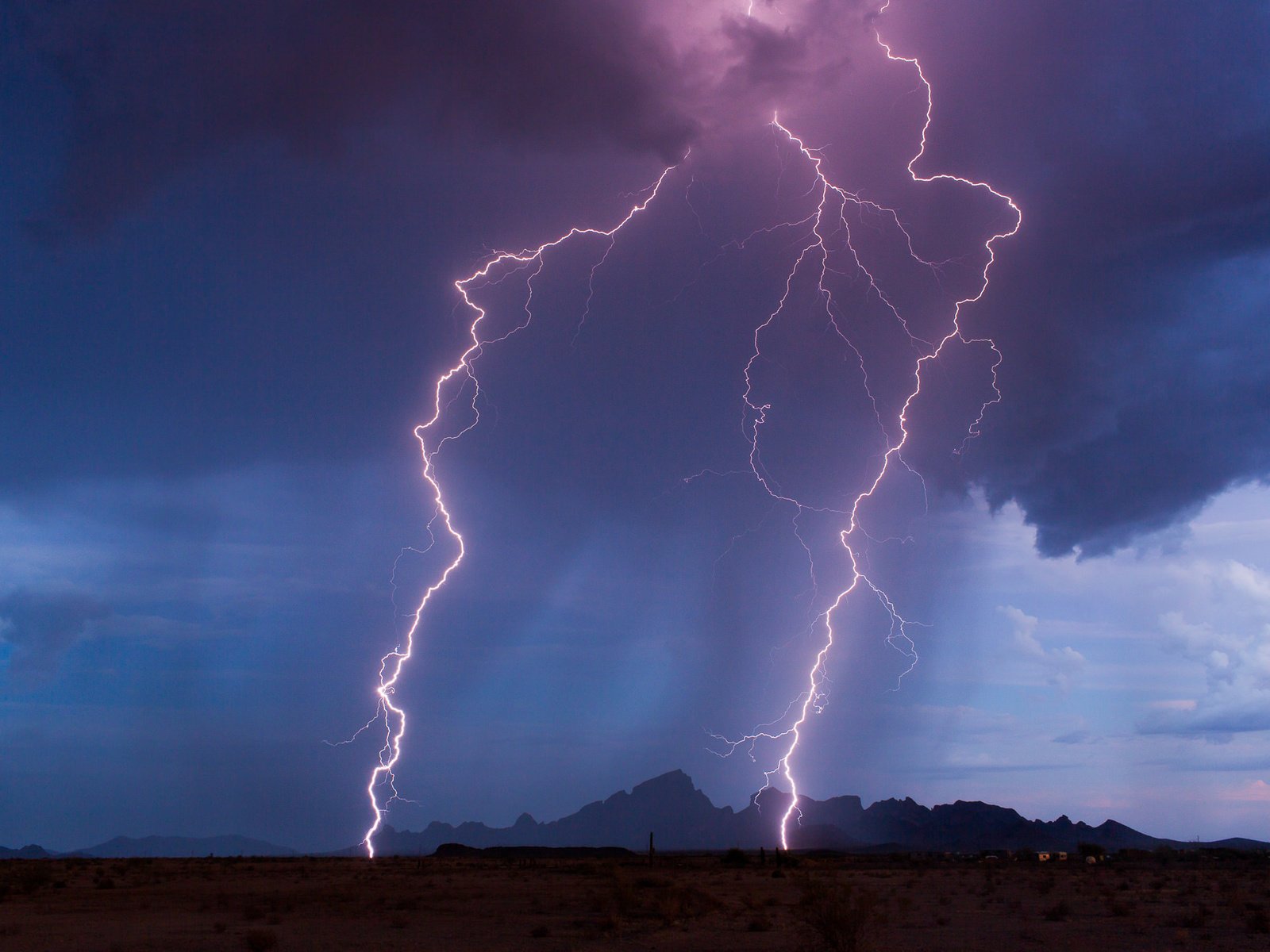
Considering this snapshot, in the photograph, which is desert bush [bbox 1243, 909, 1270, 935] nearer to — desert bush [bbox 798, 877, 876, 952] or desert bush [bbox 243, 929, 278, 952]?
desert bush [bbox 798, 877, 876, 952]

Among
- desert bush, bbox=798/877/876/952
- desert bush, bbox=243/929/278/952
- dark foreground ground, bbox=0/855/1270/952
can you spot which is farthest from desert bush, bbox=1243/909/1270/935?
desert bush, bbox=243/929/278/952

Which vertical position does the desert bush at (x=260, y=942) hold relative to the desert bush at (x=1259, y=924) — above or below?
above

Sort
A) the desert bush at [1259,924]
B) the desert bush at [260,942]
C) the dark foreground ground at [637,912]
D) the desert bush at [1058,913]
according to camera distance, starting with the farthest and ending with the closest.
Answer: the desert bush at [1058,913] < the desert bush at [1259,924] < the dark foreground ground at [637,912] < the desert bush at [260,942]

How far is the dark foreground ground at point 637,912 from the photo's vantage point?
1831cm

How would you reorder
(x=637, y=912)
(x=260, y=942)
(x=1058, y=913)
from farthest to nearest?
(x=637, y=912)
(x=1058, y=913)
(x=260, y=942)

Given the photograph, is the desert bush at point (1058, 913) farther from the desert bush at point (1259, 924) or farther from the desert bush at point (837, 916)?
the desert bush at point (837, 916)

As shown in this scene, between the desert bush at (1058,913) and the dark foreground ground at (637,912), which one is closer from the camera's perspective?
the dark foreground ground at (637,912)

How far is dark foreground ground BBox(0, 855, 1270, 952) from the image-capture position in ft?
60.1

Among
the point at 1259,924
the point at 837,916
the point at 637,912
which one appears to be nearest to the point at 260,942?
the point at 637,912

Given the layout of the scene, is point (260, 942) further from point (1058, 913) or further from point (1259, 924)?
point (1259, 924)

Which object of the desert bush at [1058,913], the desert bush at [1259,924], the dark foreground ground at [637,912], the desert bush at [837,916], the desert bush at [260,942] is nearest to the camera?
the desert bush at [837,916]

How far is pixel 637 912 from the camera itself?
936 inches

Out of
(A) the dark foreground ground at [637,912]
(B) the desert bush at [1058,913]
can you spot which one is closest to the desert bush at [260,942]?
(A) the dark foreground ground at [637,912]

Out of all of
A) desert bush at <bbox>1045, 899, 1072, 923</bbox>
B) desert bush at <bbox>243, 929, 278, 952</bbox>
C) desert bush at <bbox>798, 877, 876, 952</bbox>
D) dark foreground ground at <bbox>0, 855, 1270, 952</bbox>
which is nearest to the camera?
desert bush at <bbox>798, 877, 876, 952</bbox>
